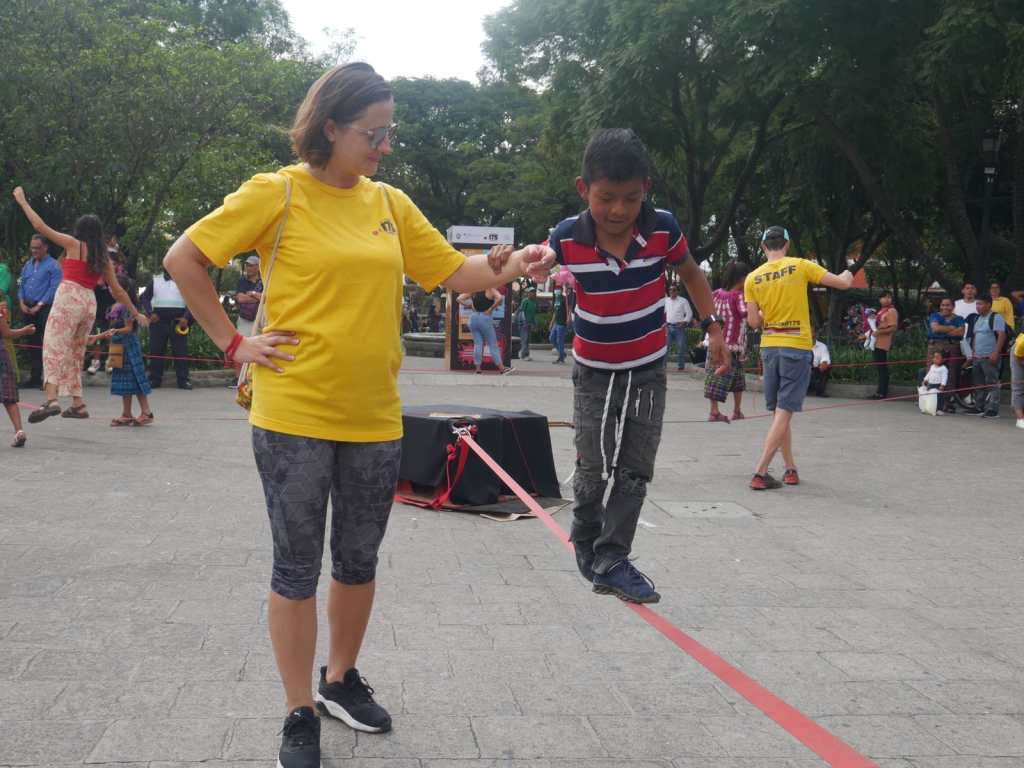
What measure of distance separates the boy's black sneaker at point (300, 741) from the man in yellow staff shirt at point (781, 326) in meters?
6.49

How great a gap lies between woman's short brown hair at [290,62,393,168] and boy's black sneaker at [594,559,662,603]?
1821 mm

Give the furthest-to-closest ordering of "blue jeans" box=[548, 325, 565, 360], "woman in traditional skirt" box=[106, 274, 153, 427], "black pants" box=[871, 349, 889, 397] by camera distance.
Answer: "blue jeans" box=[548, 325, 565, 360] → "black pants" box=[871, 349, 889, 397] → "woman in traditional skirt" box=[106, 274, 153, 427]

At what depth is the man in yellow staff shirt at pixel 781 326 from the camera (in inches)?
363

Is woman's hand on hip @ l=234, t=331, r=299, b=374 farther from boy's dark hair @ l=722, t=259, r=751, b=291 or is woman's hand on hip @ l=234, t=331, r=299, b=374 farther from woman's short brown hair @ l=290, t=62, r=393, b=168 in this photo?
boy's dark hair @ l=722, t=259, r=751, b=291

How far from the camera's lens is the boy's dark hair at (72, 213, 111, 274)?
10.7 metres

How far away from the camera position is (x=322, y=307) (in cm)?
333

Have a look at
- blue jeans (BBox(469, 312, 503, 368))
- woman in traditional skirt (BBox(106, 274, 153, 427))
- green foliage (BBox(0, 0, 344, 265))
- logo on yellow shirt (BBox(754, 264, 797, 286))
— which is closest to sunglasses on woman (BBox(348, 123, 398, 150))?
logo on yellow shirt (BBox(754, 264, 797, 286))

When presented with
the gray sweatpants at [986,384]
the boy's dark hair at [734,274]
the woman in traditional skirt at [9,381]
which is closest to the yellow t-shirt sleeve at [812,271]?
the boy's dark hair at [734,274]

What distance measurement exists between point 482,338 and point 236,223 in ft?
63.5

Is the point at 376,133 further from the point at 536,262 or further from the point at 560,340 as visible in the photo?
the point at 560,340

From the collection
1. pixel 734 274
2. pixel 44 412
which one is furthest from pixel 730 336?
pixel 44 412

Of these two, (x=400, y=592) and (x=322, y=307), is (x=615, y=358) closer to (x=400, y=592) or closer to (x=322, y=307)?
(x=322, y=307)

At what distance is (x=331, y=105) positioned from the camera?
3387 millimetres

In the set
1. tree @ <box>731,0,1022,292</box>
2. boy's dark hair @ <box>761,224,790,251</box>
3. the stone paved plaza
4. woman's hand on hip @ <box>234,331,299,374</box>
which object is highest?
tree @ <box>731,0,1022,292</box>
